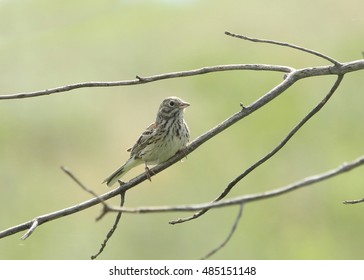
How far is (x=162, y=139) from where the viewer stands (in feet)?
25.7

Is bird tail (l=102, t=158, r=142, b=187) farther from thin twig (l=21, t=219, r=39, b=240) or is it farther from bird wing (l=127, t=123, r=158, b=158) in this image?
thin twig (l=21, t=219, r=39, b=240)

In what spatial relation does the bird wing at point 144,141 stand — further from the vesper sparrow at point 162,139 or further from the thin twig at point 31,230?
the thin twig at point 31,230

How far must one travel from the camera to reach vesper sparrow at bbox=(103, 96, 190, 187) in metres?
7.70

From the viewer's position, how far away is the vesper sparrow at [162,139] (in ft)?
25.3

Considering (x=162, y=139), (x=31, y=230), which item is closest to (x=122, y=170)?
(x=162, y=139)

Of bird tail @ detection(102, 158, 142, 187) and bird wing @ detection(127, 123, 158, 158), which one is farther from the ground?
bird wing @ detection(127, 123, 158, 158)

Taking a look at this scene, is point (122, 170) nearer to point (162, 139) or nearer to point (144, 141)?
point (144, 141)

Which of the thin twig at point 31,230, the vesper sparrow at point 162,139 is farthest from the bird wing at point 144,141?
the thin twig at point 31,230

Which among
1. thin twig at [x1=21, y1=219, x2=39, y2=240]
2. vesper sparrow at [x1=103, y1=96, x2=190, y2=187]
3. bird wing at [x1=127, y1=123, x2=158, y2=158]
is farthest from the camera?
bird wing at [x1=127, y1=123, x2=158, y2=158]

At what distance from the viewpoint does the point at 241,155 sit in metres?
19.6

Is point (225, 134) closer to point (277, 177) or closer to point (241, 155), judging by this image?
point (241, 155)

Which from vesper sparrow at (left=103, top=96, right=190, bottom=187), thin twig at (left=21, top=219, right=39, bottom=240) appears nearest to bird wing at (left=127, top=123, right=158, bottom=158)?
vesper sparrow at (left=103, top=96, right=190, bottom=187)

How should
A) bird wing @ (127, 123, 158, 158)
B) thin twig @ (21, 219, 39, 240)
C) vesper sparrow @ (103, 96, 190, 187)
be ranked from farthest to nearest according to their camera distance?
1. bird wing @ (127, 123, 158, 158)
2. vesper sparrow @ (103, 96, 190, 187)
3. thin twig @ (21, 219, 39, 240)

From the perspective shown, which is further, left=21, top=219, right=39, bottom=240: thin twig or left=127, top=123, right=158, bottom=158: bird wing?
left=127, top=123, right=158, bottom=158: bird wing
